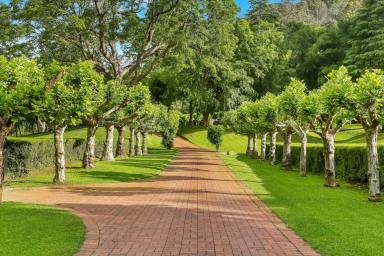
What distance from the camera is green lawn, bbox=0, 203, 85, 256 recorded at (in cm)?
866

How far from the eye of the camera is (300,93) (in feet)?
84.2

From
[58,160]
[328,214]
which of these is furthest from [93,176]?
[328,214]

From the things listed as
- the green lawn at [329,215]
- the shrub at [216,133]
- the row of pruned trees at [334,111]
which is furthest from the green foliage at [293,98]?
the shrub at [216,133]

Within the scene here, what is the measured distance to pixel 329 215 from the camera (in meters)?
13.3

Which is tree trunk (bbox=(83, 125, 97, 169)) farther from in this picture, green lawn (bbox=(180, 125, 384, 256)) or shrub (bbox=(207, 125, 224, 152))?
shrub (bbox=(207, 125, 224, 152))

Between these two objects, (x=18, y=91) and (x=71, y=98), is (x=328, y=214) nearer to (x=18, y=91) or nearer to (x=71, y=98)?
(x=18, y=91)

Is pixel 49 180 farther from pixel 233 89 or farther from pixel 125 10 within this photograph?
pixel 233 89

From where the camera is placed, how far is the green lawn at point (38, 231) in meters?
8.66

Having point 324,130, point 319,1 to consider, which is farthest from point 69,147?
point 319,1

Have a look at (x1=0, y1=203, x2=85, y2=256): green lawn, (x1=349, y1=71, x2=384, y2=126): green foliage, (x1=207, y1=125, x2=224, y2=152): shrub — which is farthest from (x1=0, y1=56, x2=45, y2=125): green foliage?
(x1=207, y1=125, x2=224, y2=152): shrub

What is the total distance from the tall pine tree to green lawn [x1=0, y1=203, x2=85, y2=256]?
47899 mm

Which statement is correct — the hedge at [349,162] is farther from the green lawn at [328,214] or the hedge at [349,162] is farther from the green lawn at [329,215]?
the green lawn at [329,215]

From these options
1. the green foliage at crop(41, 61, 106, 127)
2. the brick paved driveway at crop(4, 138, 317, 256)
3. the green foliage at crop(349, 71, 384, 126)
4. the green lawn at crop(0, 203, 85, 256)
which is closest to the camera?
the green lawn at crop(0, 203, 85, 256)

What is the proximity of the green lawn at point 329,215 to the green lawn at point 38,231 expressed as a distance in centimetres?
516
